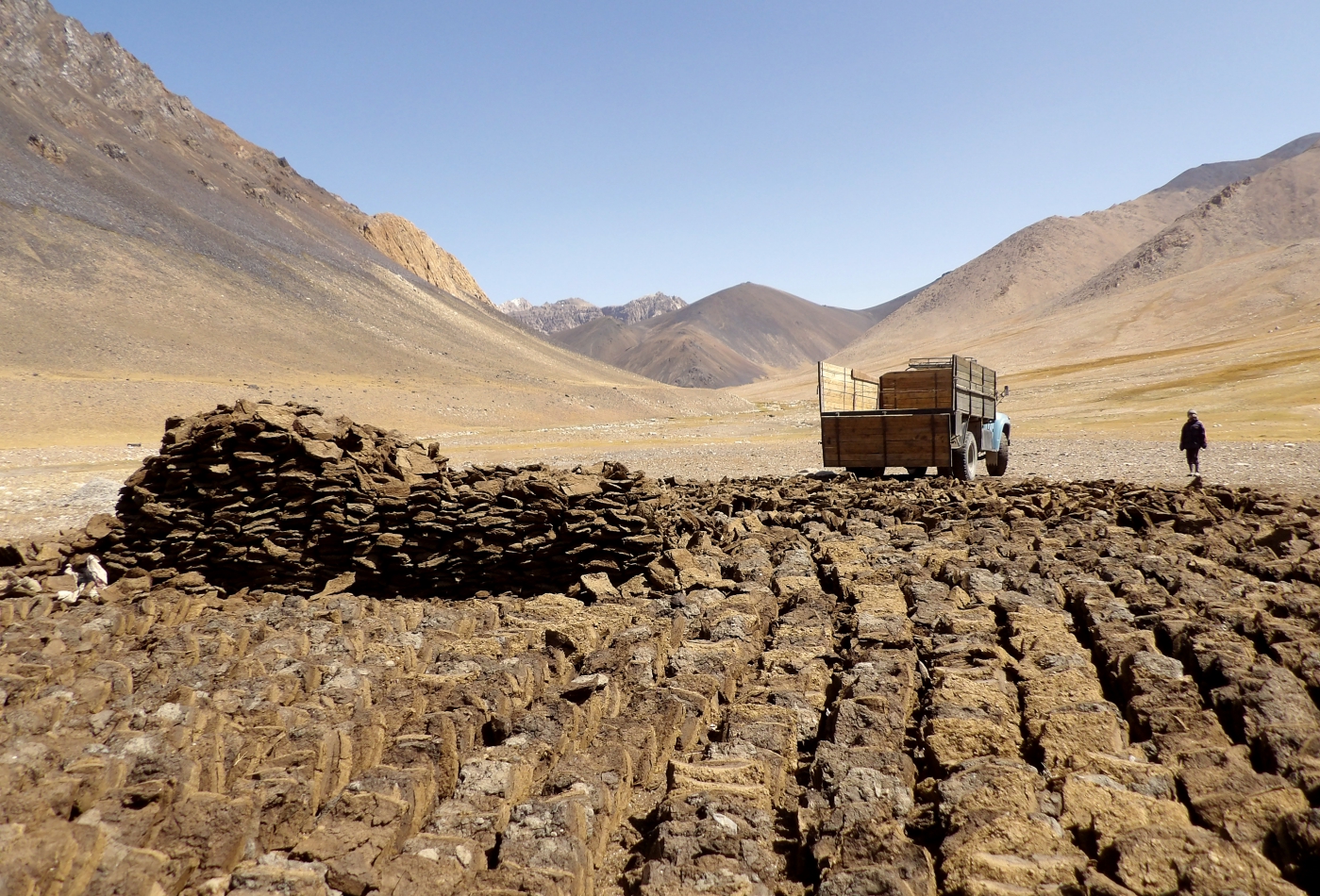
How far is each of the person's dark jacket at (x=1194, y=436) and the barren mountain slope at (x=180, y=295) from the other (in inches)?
1333

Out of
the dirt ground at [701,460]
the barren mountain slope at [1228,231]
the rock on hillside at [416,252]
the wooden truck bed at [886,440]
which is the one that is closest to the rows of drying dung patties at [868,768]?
the wooden truck bed at [886,440]

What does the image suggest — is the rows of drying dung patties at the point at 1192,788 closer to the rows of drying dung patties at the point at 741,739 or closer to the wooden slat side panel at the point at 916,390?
the rows of drying dung patties at the point at 741,739

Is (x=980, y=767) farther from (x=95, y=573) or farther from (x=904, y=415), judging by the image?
(x=904, y=415)

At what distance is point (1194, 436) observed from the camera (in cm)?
1367

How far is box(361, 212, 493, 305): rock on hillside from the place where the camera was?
375 feet

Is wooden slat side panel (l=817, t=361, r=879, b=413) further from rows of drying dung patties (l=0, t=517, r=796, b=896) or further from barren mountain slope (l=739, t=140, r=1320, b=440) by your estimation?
barren mountain slope (l=739, t=140, r=1320, b=440)

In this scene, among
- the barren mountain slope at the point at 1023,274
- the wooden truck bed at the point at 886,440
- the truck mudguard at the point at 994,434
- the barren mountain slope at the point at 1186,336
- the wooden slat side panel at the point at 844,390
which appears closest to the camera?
the wooden truck bed at the point at 886,440

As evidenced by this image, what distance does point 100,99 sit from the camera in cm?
Result: 8281

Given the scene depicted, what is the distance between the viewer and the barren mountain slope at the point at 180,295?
1617 inches

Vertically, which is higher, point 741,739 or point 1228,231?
point 1228,231

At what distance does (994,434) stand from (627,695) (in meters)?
13.6

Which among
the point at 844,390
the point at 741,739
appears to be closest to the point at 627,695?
the point at 741,739

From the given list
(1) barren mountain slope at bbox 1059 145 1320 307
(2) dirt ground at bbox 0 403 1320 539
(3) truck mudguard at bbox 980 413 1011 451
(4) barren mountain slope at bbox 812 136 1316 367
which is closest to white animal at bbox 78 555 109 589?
(2) dirt ground at bbox 0 403 1320 539

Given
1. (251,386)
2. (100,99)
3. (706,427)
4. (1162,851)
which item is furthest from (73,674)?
(100,99)
